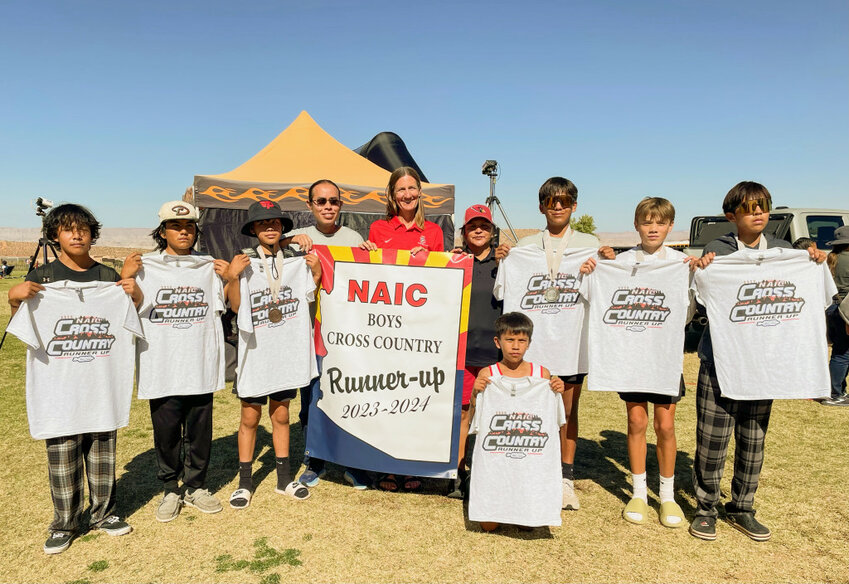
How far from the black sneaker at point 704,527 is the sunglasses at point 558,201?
2.26 m

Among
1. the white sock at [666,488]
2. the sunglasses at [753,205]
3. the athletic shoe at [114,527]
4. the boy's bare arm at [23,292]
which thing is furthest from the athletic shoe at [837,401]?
the boy's bare arm at [23,292]

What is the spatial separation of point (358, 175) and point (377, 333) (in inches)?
358

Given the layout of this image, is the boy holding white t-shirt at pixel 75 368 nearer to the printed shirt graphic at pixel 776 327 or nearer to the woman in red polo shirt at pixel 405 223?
the woman in red polo shirt at pixel 405 223

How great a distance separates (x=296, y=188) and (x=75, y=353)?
24.1 ft

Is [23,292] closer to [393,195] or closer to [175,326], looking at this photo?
[175,326]

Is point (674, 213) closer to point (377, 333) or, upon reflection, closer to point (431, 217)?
point (377, 333)

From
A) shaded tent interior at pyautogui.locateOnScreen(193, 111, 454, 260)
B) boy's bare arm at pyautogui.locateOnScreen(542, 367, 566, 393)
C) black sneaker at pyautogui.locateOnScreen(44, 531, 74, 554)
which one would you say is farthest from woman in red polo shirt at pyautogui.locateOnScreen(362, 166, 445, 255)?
shaded tent interior at pyautogui.locateOnScreen(193, 111, 454, 260)

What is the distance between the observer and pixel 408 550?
10.8 ft

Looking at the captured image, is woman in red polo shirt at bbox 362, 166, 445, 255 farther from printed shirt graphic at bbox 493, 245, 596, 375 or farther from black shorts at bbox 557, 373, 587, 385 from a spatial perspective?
black shorts at bbox 557, 373, 587, 385

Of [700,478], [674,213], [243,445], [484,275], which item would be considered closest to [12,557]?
[243,445]

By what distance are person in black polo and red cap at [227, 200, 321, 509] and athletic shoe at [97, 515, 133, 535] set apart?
0.67m

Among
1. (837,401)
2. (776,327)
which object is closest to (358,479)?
(776,327)

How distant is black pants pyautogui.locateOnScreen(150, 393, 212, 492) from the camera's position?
11.9ft

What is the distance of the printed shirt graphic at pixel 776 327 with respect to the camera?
3.35 m
